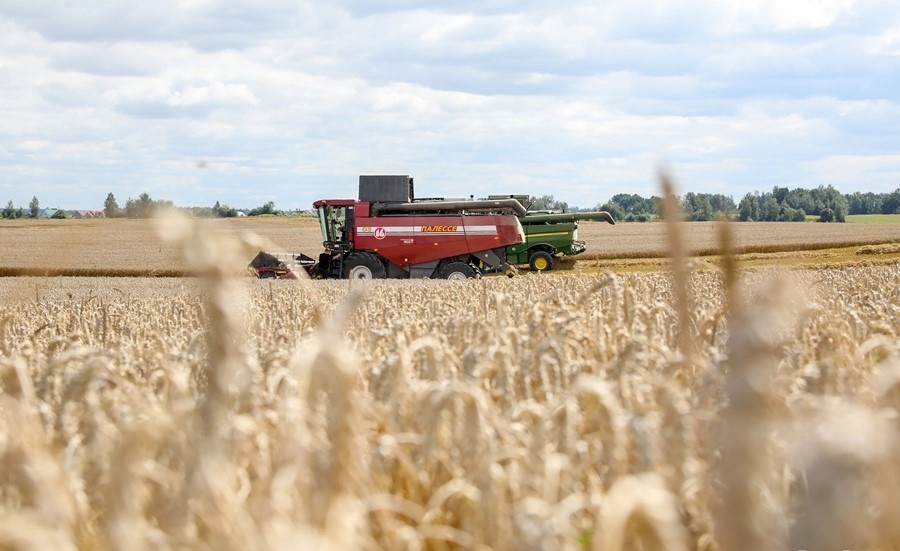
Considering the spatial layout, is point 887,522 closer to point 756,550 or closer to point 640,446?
point 756,550

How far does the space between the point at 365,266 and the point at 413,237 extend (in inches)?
66.9

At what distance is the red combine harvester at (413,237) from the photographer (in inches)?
1192

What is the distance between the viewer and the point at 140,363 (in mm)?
5957

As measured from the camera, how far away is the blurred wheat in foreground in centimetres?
139

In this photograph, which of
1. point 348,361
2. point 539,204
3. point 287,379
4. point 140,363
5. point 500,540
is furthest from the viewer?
point 539,204

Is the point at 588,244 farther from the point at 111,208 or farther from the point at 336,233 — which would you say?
the point at 111,208

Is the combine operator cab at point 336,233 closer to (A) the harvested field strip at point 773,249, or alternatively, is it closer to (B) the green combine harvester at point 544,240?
(B) the green combine harvester at point 544,240

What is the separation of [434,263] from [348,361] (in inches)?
1133

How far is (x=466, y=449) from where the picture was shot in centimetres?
257

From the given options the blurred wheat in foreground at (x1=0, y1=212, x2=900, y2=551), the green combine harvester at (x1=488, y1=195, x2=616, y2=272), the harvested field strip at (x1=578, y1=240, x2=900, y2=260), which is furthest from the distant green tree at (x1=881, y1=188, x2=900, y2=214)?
the blurred wheat in foreground at (x1=0, y1=212, x2=900, y2=551)

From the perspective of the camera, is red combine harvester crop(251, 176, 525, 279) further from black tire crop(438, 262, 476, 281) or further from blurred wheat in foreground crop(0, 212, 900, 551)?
blurred wheat in foreground crop(0, 212, 900, 551)

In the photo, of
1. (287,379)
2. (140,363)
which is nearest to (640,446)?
(287,379)

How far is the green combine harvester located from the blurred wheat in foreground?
26383mm

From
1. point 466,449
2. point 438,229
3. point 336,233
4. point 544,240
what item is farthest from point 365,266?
point 466,449
